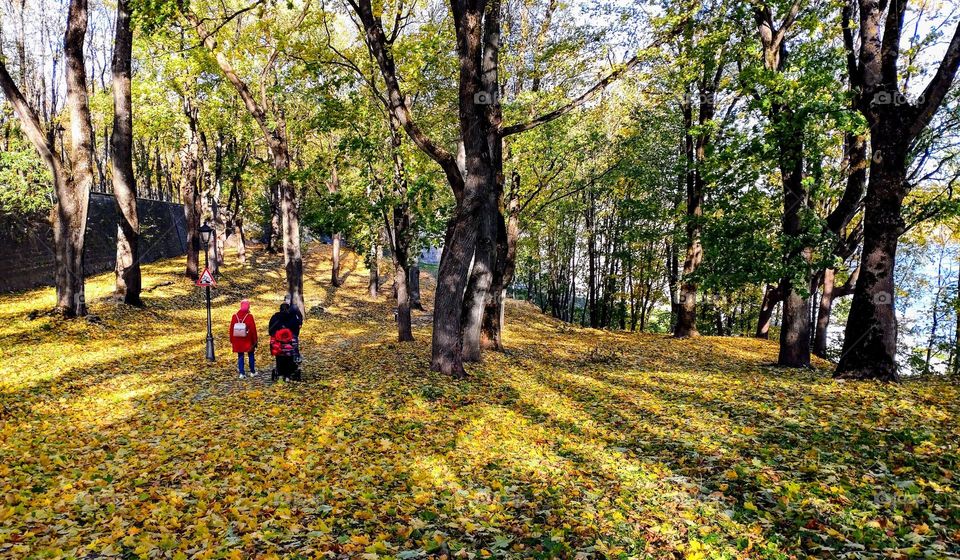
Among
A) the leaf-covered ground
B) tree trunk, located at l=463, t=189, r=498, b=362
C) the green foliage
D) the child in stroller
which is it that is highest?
the green foliage

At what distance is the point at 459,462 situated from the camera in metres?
7.32

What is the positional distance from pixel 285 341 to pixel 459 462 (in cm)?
578

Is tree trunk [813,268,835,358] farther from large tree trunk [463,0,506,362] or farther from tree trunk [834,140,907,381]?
large tree trunk [463,0,506,362]

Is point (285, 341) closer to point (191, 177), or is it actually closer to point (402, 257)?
point (402, 257)

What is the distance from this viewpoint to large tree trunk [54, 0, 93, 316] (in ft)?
46.1

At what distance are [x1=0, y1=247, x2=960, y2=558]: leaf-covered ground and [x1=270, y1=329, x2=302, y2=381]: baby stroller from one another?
43 centimetres

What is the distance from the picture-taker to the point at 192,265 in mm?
26969

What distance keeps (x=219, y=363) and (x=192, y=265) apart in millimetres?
16424

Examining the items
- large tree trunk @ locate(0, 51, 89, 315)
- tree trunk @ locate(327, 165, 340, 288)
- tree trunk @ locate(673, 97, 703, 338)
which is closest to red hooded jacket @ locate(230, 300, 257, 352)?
large tree trunk @ locate(0, 51, 89, 315)

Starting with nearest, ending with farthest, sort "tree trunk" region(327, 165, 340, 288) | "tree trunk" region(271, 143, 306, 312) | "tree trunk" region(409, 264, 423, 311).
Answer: "tree trunk" region(271, 143, 306, 312) → "tree trunk" region(409, 264, 423, 311) → "tree trunk" region(327, 165, 340, 288)

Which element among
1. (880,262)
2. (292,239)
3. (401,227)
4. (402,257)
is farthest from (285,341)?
(880,262)

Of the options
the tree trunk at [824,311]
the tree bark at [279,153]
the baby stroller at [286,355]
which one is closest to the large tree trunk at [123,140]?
the tree bark at [279,153]

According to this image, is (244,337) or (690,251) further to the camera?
(690,251)

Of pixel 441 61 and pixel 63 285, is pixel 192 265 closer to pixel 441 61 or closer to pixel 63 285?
pixel 63 285
